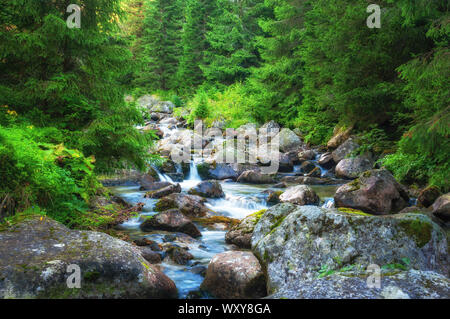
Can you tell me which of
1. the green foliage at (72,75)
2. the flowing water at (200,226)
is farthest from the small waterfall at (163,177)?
the green foliage at (72,75)

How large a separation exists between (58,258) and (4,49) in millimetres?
4265

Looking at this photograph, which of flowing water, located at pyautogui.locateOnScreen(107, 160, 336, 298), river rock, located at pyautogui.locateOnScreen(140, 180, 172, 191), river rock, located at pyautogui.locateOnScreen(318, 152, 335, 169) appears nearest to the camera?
flowing water, located at pyautogui.locateOnScreen(107, 160, 336, 298)

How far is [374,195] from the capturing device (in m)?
8.09

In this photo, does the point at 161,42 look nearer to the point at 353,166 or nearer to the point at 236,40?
the point at 236,40

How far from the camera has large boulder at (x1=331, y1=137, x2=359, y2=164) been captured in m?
13.5

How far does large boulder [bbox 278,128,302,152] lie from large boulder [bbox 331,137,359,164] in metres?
3.26

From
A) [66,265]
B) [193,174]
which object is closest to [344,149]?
[193,174]

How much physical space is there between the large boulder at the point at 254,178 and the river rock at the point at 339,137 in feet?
13.1

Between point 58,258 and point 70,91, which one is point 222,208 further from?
point 58,258

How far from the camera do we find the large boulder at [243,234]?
6527 mm

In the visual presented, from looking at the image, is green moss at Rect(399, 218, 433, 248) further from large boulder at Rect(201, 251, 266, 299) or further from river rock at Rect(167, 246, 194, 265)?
river rock at Rect(167, 246, 194, 265)

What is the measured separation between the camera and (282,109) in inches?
790

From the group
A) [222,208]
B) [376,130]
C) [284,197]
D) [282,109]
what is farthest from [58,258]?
[282,109]

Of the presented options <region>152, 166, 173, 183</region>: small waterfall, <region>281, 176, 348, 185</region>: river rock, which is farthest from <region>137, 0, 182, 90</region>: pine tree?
<region>281, 176, 348, 185</region>: river rock
